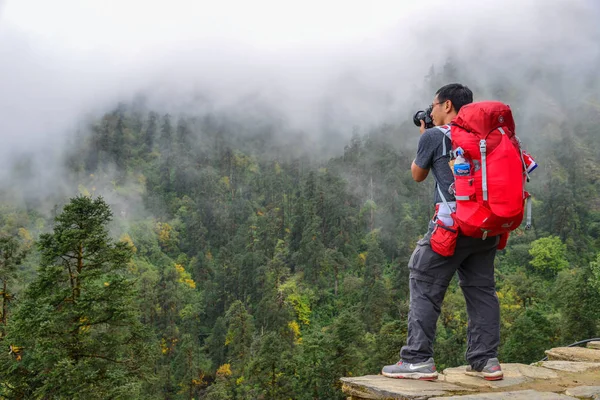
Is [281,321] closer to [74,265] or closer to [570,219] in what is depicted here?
[74,265]

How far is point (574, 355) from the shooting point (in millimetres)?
4465

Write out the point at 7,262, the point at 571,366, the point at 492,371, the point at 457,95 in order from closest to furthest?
the point at 492,371 → the point at 457,95 → the point at 571,366 → the point at 7,262

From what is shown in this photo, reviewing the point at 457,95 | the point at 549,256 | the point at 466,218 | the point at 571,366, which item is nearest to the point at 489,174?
Answer: the point at 466,218

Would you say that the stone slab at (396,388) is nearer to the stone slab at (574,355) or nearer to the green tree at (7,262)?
the stone slab at (574,355)

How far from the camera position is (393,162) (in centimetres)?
6103

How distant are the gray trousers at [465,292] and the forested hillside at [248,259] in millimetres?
6886

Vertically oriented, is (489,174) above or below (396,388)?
A: above

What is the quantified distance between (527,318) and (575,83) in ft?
241

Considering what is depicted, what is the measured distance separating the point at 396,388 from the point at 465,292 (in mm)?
972

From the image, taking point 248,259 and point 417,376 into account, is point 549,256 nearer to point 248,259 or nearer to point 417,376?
point 248,259

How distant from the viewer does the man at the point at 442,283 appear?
2922mm

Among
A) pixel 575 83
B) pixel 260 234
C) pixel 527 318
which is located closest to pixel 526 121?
pixel 575 83

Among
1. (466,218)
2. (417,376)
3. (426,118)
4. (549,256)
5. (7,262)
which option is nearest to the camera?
(466,218)

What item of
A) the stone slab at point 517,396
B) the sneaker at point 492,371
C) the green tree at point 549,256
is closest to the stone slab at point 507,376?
the sneaker at point 492,371
